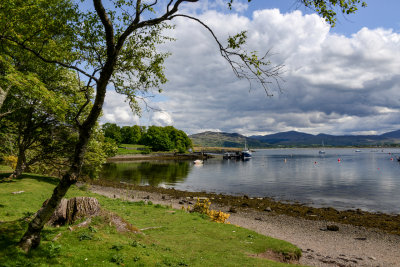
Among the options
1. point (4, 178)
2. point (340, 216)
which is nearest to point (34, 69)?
point (4, 178)

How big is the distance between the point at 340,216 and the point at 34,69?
38892mm

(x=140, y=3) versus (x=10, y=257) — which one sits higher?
(x=140, y=3)

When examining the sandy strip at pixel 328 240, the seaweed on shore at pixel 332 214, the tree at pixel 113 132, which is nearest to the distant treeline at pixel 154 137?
the tree at pixel 113 132

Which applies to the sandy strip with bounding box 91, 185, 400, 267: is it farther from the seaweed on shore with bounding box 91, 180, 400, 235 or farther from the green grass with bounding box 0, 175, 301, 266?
the green grass with bounding box 0, 175, 301, 266

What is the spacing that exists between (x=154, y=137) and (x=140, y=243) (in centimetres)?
16758

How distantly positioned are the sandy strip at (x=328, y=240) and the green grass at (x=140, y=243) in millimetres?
5144

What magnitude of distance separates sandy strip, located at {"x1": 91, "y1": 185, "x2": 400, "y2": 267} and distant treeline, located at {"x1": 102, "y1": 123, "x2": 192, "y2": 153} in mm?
145526

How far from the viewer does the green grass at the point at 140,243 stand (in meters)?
9.51

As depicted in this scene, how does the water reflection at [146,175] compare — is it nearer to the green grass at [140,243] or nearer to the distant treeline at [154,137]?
the green grass at [140,243]

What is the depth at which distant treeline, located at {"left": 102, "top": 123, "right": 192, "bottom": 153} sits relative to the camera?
178000mm

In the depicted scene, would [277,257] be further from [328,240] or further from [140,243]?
[328,240]

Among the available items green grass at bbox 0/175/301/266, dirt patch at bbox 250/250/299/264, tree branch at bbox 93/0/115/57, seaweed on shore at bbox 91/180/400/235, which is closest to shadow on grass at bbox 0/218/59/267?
green grass at bbox 0/175/301/266

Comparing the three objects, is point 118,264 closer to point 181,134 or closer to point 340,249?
point 340,249

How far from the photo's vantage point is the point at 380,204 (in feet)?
137
